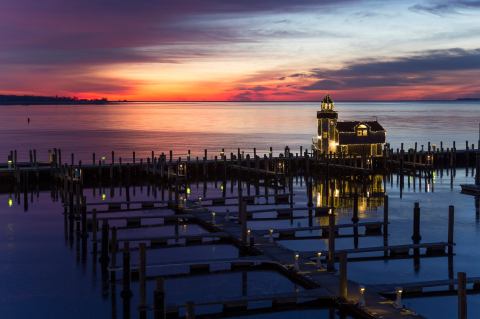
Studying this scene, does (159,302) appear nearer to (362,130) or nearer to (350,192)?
(350,192)

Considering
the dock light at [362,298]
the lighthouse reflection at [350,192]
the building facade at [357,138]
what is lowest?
the dock light at [362,298]

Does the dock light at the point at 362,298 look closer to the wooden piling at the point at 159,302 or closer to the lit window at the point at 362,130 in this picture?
the wooden piling at the point at 159,302

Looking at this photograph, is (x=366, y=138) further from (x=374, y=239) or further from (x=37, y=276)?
(x=37, y=276)

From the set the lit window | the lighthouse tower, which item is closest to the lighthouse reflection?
the lit window

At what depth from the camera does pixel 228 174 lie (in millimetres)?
62406

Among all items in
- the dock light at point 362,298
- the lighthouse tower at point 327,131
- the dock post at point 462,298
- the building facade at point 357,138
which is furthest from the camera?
the lighthouse tower at point 327,131

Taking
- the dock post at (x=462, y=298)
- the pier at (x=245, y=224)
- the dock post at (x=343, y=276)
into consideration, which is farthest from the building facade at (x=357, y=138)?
the dock post at (x=462, y=298)

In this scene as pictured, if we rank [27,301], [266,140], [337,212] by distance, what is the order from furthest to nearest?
1. [266,140]
2. [337,212]
3. [27,301]

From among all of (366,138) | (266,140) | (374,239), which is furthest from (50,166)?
(266,140)

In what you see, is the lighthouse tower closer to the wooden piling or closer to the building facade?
the building facade

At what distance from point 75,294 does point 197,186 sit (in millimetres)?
30082

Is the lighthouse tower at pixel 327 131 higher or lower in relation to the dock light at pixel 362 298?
higher

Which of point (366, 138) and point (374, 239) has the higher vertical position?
point (366, 138)

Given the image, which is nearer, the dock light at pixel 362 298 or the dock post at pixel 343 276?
the dock light at pixel 362 298
